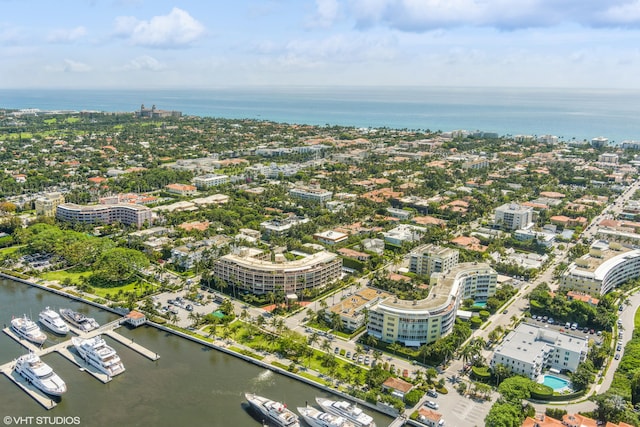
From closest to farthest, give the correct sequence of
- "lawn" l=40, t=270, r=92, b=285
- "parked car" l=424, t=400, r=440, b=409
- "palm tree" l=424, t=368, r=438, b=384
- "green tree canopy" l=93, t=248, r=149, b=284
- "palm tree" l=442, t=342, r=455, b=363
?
"parked car" l=424, t=400, r=440, b=409 → "palm tree" l=424, t=368, r=438, b=384 → "palm tree" l=442, t=342, r=455, b=363 → "green tree canopy" l=93, t=248, r=149, b=284 → "lawn" l=40, t=270, r=92, b=285

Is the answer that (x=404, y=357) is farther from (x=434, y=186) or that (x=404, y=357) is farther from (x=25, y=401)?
(x=434, y=186)

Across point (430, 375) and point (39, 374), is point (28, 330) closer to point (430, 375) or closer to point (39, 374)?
point (39, 374)

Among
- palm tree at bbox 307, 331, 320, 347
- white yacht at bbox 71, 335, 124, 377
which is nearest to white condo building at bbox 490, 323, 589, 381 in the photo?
palm tree at bbox 307, 331, 320, 347

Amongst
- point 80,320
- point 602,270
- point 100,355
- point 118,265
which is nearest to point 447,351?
point 602,270

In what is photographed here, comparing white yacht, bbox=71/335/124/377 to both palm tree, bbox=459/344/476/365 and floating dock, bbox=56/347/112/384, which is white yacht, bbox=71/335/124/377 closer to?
floating dock, bbox=56/347/112/384

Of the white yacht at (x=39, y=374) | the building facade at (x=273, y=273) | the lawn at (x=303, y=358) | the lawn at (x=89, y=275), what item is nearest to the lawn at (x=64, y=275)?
the lawn at (x=89, y=275)

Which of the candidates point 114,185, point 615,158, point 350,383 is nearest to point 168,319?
point 350,383

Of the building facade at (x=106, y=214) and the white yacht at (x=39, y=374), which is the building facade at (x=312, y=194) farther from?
the white yacht at (x=39, y=374)
